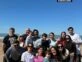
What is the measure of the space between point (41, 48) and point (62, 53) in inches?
33.5

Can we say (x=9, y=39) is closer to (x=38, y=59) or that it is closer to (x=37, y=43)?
(x=37, y=43)

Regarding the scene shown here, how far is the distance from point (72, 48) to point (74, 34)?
544 mm

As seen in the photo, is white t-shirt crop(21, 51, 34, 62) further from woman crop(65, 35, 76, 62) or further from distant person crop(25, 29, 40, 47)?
woman crop(65, 35, 76, 62)

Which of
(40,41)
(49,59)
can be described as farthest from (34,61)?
(40,41)

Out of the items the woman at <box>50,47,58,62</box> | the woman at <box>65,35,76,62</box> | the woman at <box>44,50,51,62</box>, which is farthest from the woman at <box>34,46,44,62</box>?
the woman at <box>65,35,76,62</box>

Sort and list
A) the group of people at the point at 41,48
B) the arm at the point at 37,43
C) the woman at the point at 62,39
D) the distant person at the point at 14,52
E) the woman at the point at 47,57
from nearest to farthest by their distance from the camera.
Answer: the woman at the point at 47,57 → the group of people at the point at 41,48 → the distant person at the point at 14,52 → the woman at the point at 62,39 → the arm at the point at 37,43

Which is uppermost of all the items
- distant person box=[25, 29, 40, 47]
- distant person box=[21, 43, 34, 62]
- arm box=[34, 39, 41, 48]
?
distant person box=[25, 29, 40, 47]

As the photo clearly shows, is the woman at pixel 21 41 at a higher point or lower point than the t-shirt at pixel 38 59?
higher

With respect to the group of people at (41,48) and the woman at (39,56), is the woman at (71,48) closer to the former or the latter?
the group of people at (41,48)

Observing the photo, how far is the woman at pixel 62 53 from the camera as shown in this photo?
457 inches

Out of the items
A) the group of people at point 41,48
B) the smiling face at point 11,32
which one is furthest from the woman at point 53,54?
the smiling face at point 11,32

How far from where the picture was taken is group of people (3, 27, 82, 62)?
11.4 meters

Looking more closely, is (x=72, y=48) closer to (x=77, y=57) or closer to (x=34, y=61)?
(x=77, y=57)

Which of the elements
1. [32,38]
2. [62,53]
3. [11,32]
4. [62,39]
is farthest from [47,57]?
[11,32]
